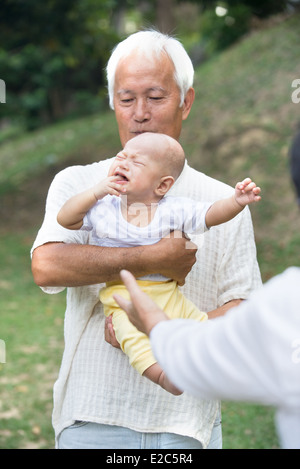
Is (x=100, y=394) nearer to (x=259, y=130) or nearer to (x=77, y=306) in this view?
(x=77, y=306)

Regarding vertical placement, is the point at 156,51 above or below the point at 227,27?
below

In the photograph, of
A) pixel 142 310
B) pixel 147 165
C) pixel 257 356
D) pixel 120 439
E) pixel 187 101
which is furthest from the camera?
pixel 187 101

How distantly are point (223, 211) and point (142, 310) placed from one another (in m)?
0.60

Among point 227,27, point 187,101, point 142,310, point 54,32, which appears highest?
point 227,27

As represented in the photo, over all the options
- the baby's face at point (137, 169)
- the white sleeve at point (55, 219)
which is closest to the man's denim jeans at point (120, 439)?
the white sleeve at point (55, 219)

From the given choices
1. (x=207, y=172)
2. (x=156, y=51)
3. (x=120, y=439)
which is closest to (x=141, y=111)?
(x=156, y=51)

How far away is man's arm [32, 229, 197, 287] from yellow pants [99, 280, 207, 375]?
0.05 meters

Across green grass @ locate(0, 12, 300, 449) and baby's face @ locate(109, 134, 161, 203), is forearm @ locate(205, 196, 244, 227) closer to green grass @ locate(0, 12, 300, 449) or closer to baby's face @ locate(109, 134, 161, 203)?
baby's face @ locate(109, 134, 161, 203)

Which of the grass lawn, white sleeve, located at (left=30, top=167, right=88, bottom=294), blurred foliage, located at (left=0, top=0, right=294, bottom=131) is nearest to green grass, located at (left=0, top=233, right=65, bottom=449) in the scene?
the grass lawn

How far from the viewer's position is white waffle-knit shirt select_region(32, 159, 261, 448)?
236 centimetres

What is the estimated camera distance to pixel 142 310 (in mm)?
1655

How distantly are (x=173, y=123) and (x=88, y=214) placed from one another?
1.69ft

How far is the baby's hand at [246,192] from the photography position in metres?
2.04

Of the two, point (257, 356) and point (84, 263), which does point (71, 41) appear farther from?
point (257, 356)
